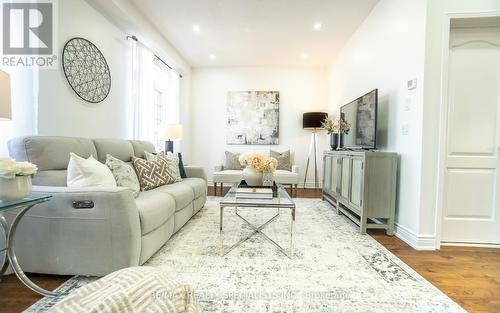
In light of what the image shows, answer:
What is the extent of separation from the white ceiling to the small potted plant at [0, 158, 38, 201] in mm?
2798

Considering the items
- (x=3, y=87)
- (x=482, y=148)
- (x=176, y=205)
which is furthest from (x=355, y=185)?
(x=3, y=87)

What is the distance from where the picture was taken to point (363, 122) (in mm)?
3148

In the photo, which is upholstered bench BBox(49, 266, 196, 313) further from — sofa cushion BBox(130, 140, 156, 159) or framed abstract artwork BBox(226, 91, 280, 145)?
framed abstract artwork BBox(226, 91, 280, 145)

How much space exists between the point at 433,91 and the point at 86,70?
372 cm

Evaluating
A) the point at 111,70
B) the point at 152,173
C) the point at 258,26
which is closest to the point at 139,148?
the point at 152,173

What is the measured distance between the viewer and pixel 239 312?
1.37 metres

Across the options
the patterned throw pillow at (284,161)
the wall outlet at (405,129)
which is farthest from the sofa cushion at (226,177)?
the wall outlet at (405,129)

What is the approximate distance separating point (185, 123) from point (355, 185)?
13.5ft

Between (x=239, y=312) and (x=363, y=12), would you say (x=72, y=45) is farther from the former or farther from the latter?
(x=363, y=12)

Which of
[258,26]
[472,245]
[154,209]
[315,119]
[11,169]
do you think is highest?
[258,26]

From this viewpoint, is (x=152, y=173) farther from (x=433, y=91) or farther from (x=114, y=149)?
(x=433, y=91)

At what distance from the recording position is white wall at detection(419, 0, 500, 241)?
2291 millimetres

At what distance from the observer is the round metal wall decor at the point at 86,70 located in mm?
2641

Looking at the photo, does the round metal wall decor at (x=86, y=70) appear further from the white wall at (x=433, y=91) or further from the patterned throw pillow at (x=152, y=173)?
the white wall at (x=433, y=91)
